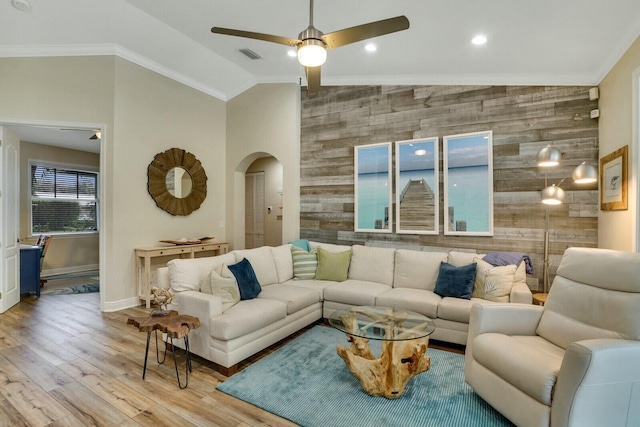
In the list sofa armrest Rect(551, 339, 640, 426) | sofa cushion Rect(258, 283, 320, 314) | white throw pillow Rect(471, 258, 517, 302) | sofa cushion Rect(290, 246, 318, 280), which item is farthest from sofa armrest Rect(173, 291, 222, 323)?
white throw pillow Rect(471, 258, 517, 302)

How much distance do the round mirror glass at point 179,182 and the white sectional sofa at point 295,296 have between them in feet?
6.97

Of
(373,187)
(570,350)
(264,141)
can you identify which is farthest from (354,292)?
(264,141)

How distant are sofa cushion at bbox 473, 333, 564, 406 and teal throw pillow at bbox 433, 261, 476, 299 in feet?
3.36

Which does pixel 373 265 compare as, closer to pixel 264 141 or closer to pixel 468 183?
pixel 468 183

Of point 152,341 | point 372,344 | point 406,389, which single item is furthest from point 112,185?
point 406,389

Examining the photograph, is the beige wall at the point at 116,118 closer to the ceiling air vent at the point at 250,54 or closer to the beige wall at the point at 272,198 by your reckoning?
the ceiling air vent at the point at 250,54

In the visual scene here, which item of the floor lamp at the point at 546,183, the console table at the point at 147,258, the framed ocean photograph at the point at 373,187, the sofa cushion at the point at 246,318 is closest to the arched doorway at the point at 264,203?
the console table at the point at 147,258

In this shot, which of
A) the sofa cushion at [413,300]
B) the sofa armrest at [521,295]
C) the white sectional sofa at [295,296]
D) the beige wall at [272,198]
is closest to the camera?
the white sectional sofa at [295,296]

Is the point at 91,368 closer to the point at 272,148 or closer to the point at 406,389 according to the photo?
the point at 406,389

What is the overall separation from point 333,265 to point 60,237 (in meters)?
6.55

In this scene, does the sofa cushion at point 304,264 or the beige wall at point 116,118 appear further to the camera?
the sofa cushion at point 304,264

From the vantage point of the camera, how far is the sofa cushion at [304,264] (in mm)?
4242

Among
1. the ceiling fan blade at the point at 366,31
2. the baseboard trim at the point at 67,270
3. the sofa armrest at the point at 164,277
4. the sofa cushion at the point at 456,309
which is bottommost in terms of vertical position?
the baseboard trim at the point at 67,270

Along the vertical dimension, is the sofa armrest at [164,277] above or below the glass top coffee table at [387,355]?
above
